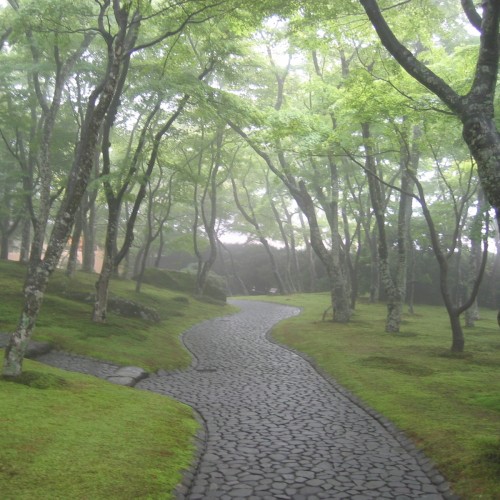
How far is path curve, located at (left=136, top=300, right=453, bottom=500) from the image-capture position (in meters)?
6.43

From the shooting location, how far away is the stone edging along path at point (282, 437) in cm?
646

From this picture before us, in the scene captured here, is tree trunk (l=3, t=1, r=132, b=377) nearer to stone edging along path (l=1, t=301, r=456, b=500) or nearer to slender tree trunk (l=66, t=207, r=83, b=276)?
stone edging along path (l=1, t=301, r=456, b=500)

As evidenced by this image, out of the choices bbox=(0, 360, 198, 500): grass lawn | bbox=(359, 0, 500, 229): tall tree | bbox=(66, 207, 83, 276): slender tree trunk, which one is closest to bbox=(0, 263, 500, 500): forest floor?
bbox=(0, 360, 198, 500): grass lawn

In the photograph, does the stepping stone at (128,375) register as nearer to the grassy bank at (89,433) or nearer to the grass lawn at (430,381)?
the grassy bank at (89,433)

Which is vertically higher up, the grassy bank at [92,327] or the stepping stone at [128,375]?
the grassy bank at [92,327]

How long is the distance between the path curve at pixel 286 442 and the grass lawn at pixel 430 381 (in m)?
0.44

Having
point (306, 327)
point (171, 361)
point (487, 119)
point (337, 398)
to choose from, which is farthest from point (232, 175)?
point (487, 119)

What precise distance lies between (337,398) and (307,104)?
846 inches

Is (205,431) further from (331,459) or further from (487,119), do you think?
(487,119)

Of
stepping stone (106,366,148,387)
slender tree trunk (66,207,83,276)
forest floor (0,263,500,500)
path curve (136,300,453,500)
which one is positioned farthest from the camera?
slender tree trunk (66,207,83,276)

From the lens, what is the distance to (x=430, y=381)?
12055 mm

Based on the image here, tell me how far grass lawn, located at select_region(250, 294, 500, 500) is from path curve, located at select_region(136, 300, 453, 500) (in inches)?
17.2

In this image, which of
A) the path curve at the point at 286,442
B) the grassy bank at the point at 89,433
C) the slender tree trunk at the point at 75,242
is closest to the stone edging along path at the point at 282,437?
the path curve at the point at 286,442

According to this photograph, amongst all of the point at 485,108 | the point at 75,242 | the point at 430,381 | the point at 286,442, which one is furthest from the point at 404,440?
the point at 75,242
